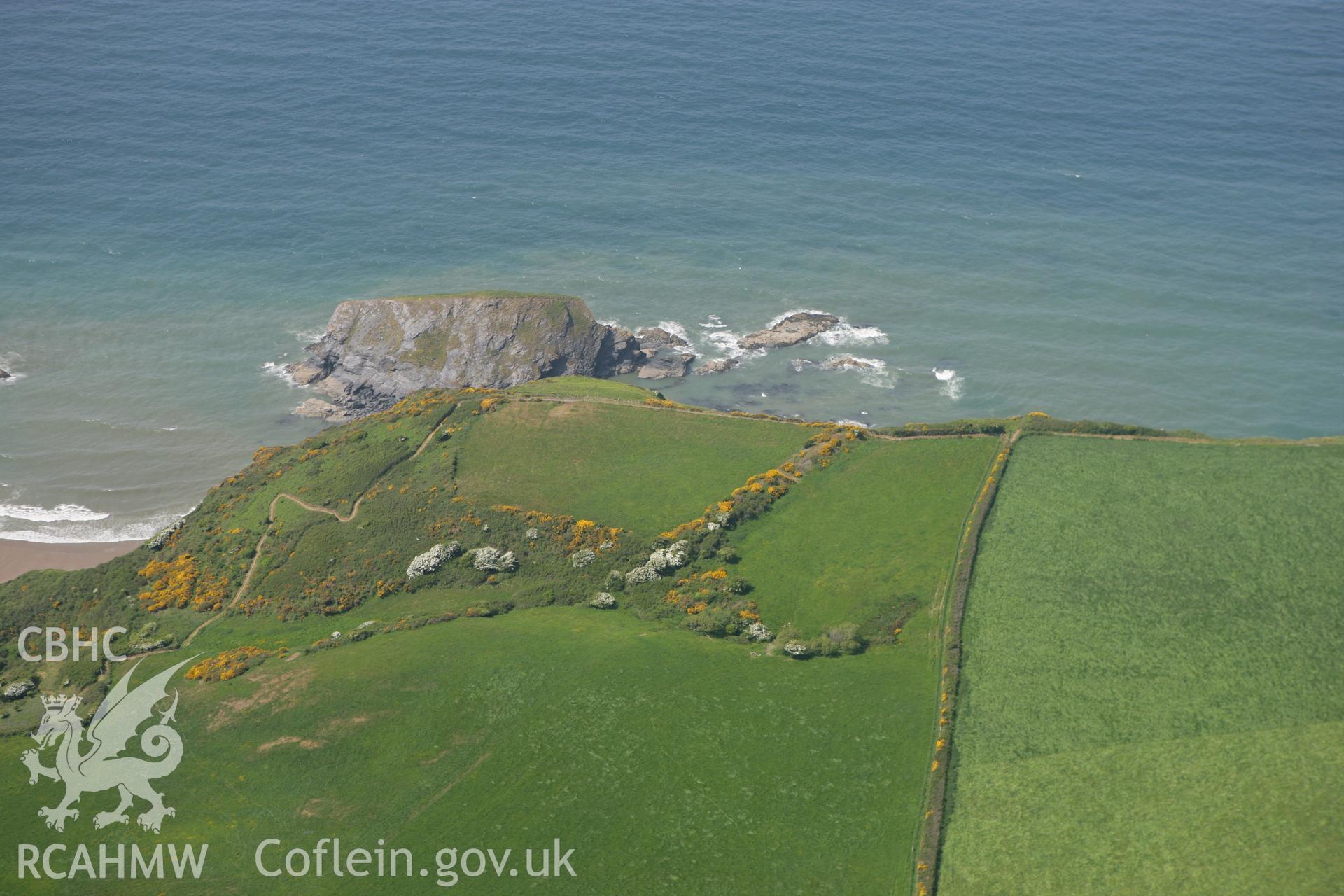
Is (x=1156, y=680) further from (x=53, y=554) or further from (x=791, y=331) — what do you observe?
(x=53, y=554)

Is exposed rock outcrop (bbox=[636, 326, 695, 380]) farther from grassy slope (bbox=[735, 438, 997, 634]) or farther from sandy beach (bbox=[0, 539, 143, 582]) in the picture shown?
sandy beach (bbox=[0, 539, 143, 582])

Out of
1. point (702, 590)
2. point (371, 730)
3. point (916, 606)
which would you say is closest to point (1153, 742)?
point (916, 606)

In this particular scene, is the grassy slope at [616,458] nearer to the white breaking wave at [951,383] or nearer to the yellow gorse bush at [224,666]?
the yellow gorse bush at [224,666]

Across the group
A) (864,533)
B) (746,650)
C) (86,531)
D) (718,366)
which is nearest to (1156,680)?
(864,533)

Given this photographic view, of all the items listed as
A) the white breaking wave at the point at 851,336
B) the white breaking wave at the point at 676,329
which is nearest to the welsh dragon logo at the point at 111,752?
the white breaking wave at the point at 676,329

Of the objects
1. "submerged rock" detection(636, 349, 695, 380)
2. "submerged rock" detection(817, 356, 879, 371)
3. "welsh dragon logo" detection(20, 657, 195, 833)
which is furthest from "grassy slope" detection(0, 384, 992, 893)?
"submerged rock" detection(817, 356, 879, 371)
